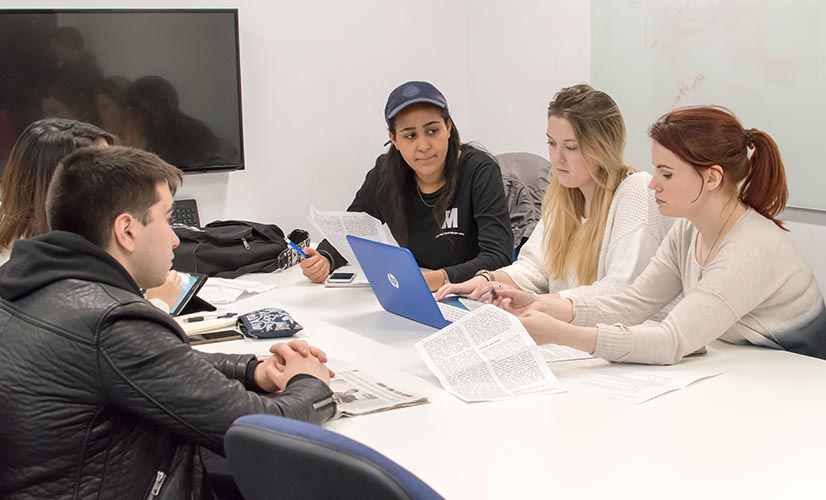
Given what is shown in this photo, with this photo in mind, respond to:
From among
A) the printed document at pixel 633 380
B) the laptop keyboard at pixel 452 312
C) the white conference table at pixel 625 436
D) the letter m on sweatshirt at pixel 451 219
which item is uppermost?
the letter m on sweatshirt at pixel 451 219

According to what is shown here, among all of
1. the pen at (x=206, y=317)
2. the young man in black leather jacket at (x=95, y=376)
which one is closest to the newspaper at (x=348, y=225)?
the pen at (x=206, y=317)

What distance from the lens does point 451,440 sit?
1.48 meters

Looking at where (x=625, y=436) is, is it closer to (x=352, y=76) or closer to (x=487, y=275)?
(x=487, y=275)

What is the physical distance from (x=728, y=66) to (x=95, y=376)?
2.64 metres

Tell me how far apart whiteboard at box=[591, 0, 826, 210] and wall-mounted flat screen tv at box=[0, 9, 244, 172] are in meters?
1.70

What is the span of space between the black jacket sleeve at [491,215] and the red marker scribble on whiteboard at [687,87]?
91 centimetres

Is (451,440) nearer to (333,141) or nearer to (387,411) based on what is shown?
(387,411)

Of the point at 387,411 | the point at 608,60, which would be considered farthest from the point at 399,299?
the point at 608,60

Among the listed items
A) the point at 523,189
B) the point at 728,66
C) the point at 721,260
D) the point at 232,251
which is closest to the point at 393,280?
the point at 721,260

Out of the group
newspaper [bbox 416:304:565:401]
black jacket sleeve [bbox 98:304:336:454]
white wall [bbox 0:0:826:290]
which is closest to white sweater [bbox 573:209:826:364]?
newspaper [bbox 416:304:565:401]

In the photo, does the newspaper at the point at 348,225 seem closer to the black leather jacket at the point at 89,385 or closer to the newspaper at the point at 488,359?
the newspaper at the point at 488,359

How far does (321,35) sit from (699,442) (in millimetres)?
3362

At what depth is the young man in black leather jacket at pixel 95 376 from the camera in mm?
1310

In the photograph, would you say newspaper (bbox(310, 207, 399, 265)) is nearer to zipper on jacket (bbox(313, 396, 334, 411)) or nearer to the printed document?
the printed document
